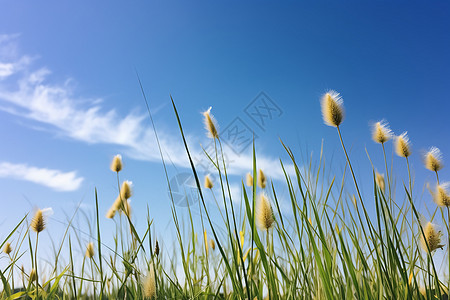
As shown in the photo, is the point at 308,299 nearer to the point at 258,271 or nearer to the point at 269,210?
the point at 258,271

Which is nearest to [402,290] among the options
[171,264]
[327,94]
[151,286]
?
[327,94]

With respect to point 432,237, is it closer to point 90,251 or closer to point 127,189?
point 127,189

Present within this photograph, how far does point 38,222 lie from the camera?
257 cm

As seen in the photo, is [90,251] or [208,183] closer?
[90,251]

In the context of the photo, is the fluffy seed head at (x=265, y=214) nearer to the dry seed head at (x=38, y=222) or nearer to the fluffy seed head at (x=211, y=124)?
the fluffy seed head at (x=211, y=124)

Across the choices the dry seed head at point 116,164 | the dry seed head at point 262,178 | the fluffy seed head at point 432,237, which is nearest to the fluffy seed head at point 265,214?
the fluffy seed head at point 432,237

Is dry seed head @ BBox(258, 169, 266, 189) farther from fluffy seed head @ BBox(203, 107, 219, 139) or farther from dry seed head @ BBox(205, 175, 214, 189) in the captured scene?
fluffy seed head @ BBox(203, 107, 219, 139)

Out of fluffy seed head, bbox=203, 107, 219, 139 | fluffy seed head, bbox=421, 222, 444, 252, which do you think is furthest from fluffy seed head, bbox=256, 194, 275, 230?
fluffy seed head, bbox=421, 222, 444, 252

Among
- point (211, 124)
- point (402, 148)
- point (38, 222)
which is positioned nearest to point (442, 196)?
point (402, 148)

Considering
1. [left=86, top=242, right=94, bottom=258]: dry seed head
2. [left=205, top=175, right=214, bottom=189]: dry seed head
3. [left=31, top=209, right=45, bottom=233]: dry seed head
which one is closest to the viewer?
[left=31, top=209, right=45, bottom=233]: dry seed head

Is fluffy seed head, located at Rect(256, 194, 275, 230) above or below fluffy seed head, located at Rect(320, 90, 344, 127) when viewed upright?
below

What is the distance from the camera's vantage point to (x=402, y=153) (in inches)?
110

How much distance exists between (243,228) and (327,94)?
117 centimetres

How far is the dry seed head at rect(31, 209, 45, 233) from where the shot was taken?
2.56 m
